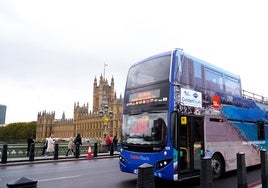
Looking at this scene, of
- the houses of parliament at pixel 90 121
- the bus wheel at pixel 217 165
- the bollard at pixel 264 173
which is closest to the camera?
the bollard at pixel 264 173

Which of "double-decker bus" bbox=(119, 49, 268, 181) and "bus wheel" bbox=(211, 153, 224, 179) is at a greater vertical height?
"double-decker bus" bbox=(119, 49, 268, 181)

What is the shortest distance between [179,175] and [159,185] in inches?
51.1

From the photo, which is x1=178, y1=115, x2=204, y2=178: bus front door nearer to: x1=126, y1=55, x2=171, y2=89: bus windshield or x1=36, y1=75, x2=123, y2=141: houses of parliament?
x1=126, y1=55, x2=171, y2=89: bus windshield

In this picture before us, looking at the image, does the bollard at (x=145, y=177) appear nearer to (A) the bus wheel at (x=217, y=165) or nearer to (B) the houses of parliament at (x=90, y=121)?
(A) the bus wheel at (x=217, y=165)

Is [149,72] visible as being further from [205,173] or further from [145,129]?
[205,173]

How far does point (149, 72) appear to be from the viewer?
31.1 feet

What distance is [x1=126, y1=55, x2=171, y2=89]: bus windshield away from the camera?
895cm

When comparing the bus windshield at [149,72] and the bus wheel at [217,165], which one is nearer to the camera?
the bus windshield at [149,72]

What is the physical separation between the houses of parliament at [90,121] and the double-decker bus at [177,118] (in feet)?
312

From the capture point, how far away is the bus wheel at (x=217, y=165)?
9797 millimetres

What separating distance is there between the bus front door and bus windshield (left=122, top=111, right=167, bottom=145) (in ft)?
1.77

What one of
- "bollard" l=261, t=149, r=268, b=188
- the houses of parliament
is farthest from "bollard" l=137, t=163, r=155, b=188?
the houses of parliament

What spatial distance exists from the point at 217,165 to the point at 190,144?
6.86ft

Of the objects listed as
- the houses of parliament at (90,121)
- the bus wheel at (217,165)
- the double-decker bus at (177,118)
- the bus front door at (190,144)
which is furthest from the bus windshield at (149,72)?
the houses of parliament at (90,121)
